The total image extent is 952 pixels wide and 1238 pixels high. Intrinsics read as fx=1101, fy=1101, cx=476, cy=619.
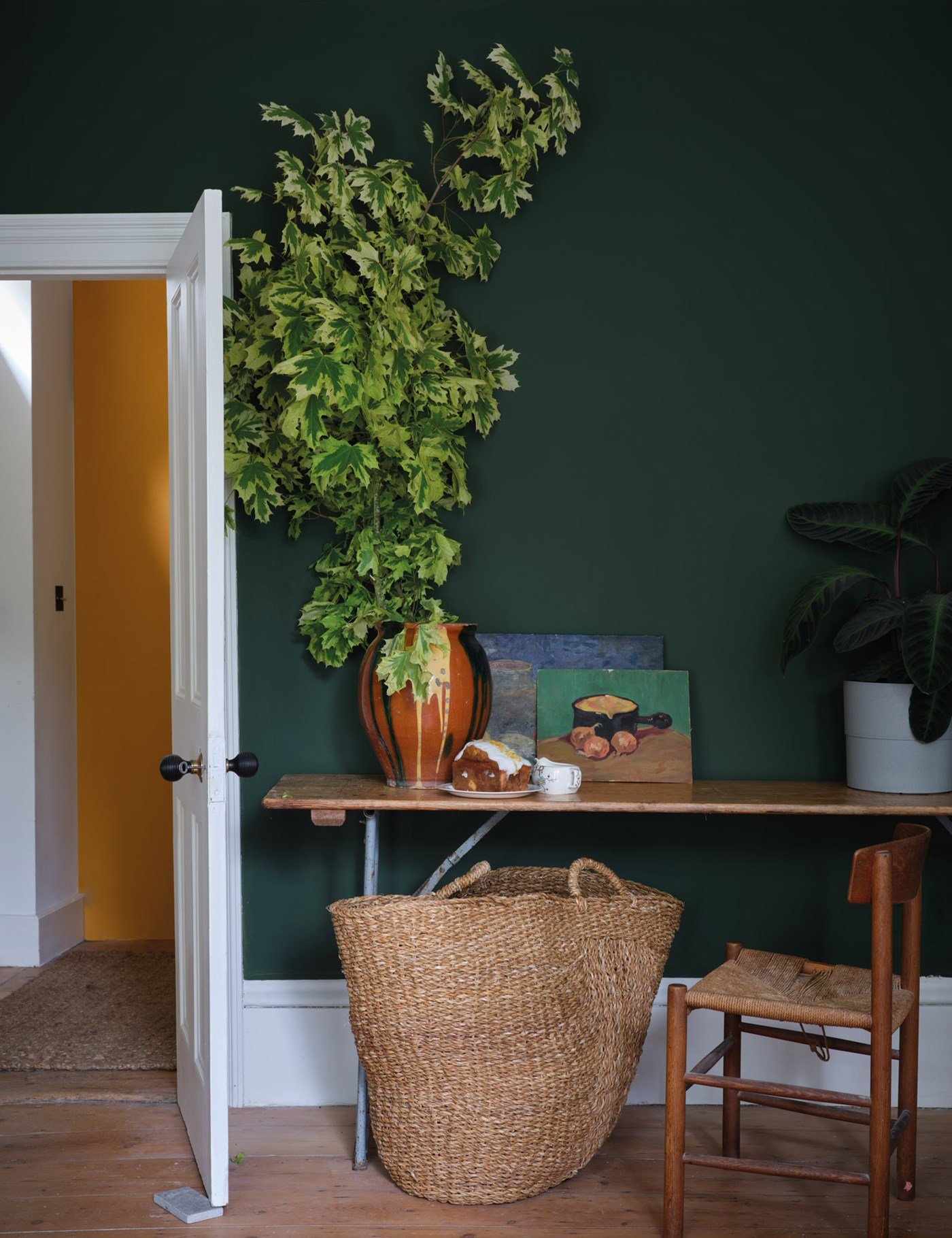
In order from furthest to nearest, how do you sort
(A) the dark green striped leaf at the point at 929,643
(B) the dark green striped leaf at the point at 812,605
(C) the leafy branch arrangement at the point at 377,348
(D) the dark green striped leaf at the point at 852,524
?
(D) the dark green striped leaf at the point at 852,524 → (B) the dark green striped leaf at the point at 812,605 → (C) the leafy branch arrangement at the point at 377,348 → (A) the dark green striped leaf at the point at 929,643

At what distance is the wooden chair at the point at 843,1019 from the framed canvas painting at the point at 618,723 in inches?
18.9

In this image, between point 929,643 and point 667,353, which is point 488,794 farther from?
point 667,353

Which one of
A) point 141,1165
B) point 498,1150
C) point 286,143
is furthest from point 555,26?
point 141,1165

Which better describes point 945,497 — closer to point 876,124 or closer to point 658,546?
point 658,546

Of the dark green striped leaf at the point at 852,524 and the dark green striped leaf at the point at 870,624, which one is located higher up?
the dark green striped leaf at the point at 852,524

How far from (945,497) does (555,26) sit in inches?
60.0

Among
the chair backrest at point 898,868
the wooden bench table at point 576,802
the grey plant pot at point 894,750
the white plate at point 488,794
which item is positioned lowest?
the chair backrest at point 898,868

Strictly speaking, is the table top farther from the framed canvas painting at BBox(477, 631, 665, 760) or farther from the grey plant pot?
the framed canvas painting at BBox(477, 631, 665, 760)

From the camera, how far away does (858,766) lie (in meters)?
2.53

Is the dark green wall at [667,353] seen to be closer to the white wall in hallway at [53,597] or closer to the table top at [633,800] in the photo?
the table top at [633,800]

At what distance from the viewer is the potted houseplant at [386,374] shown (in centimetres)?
238

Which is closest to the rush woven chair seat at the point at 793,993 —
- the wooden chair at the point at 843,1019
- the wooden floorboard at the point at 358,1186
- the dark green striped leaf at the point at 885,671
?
the wooden chair at the point at 843,1019

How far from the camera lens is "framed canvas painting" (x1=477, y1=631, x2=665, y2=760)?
2.70 metres

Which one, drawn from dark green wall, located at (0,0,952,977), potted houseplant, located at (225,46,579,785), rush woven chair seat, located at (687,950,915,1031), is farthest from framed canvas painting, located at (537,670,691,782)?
rush woven chair seat, located at (687,950,915,1031)
